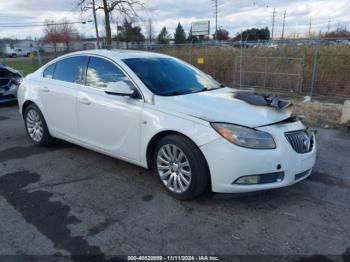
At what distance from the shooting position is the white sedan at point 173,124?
3.14 meters

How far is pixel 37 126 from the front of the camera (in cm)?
530

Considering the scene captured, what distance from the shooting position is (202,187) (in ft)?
10.9

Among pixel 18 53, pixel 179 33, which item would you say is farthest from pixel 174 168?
pixel 18 53

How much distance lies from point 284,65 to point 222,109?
8.70m

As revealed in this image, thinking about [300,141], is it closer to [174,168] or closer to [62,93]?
[174,168]

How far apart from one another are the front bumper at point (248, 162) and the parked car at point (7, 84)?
7.71 metres

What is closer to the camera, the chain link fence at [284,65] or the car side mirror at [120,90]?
the car side mirror at [120,90]

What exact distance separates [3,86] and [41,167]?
5517 millimetres

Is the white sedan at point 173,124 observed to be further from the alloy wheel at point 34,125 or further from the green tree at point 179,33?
the green tree at point 179,33

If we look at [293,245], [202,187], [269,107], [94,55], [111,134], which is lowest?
[293,245]

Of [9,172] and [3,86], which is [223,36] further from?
[9,172]

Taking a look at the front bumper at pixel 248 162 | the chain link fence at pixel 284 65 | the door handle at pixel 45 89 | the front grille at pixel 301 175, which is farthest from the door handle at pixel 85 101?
the chain link fence at pixel 284 65

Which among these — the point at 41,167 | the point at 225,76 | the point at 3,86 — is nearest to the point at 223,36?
the point at 225,76

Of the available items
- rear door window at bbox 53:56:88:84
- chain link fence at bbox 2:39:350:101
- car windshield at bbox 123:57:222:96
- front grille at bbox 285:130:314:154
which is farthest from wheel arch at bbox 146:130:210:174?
chain link fence at bbox 2:39:350:101
